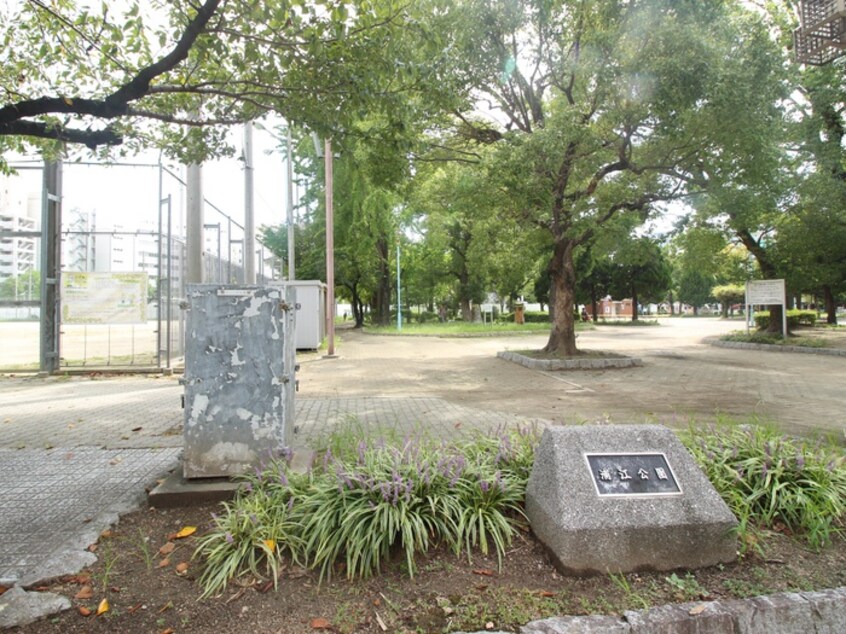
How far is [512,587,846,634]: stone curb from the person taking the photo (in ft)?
7.25

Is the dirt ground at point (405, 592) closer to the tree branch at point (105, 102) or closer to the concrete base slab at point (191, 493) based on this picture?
the concrete base slab at point (191, 493)

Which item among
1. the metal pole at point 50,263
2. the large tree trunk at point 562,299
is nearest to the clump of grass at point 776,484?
the large tree trunk at point 562,299

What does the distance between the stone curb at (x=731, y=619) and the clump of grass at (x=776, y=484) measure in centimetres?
40

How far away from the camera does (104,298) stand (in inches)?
430

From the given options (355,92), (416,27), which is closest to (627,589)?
(355,92)

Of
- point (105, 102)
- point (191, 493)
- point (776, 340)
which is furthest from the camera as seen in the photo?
point (776, 340)

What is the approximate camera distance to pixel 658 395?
8641mm

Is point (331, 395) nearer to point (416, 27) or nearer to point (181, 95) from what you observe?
point (181, 95)

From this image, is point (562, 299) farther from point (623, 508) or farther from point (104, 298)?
point (623, 508)

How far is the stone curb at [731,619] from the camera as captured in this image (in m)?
2.21

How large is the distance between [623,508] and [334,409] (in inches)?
204

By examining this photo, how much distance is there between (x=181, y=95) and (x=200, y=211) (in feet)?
6.72

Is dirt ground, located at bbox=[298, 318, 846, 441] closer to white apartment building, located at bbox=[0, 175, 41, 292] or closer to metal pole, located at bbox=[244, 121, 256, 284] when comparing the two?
metal pole, located at bbox=[244, 121, 256, 284]

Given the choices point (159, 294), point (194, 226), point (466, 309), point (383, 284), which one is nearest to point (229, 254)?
point (159, 294)
